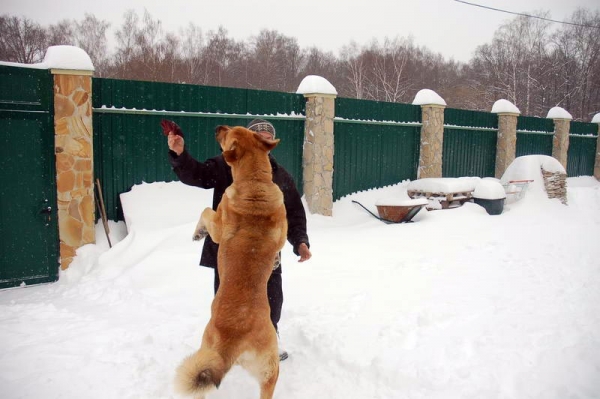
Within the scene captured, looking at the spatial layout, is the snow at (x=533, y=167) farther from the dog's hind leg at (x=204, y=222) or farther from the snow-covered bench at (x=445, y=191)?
the dog's hind leg at (x=204, y=222)

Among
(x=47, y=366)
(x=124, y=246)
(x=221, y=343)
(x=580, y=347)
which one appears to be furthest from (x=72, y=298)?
(x=580, y=347)

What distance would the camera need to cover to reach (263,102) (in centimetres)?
730

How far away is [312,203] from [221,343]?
5.68 m

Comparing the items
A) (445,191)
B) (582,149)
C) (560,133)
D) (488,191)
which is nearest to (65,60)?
(445,191)

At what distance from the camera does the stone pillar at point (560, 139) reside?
1489 centimetres

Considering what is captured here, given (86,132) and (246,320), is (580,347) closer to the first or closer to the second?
(246,320)

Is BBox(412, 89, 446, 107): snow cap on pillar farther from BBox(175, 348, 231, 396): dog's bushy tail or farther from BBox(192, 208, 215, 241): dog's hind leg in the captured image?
BBox(175, 348, 231, 396): dog's bushy tail

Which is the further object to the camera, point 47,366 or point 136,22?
point 136,22

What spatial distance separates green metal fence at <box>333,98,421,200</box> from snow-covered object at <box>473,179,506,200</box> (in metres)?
1.92

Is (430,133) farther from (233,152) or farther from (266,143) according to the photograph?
(233,152)

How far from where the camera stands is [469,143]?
11.9 m

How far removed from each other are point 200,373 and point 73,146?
4.26 m

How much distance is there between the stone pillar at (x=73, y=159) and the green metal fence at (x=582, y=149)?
53.4 feet

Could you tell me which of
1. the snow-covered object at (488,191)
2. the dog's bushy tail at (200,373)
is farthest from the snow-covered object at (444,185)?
the dog's bushy tail at (200,373)
